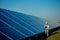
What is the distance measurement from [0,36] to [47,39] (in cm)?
754

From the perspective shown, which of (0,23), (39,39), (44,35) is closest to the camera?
(0,23)

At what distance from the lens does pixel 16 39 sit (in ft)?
25.3

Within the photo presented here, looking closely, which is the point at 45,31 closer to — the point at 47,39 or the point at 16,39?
the point at 47,39

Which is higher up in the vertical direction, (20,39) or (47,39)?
(20,39)

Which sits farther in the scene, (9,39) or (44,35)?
(44,35)

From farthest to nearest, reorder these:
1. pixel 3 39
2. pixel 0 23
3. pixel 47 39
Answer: pixel 47 39 → pixel 0 23 → pixel 3 39

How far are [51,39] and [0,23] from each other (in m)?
6.26

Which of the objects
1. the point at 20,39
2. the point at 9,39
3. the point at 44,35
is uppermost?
the point at 9,39

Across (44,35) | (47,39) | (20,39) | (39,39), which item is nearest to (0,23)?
(20,39)

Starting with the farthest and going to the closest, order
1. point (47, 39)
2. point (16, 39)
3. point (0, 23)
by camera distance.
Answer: point (47, 39) < point (0, 23) < point (16, 39)

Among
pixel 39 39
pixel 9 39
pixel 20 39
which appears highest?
pixel 9 39

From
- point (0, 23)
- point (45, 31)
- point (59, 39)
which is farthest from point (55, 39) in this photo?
point (0, 23)

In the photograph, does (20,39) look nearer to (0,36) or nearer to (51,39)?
(0,36)

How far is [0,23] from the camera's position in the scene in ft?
30.8
